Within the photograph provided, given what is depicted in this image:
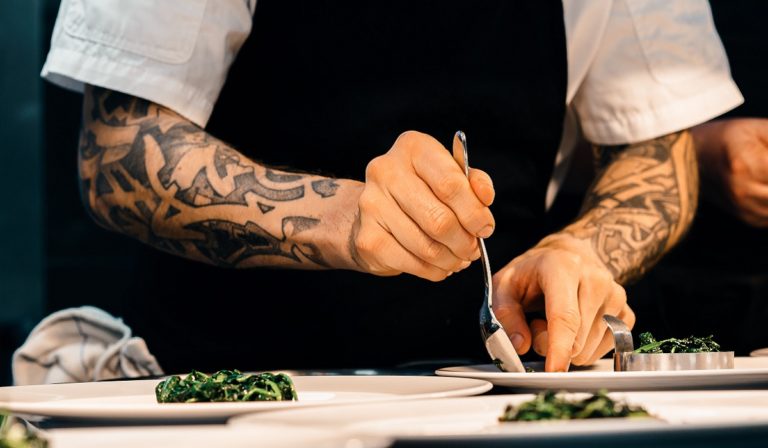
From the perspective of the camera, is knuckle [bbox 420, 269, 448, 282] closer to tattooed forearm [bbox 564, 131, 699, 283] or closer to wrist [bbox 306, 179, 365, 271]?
wrist [bbox 306, 179, 365, 271]

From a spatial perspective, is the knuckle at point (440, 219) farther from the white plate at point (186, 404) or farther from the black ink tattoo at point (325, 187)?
the black ink tattoo at point (325, 187)

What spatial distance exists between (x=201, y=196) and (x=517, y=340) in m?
0.54

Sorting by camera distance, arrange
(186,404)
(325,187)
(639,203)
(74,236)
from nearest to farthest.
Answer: (186,404) → (325,187) → (639,203) → (74,236)

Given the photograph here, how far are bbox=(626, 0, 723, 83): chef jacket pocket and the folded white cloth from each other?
1080 mm

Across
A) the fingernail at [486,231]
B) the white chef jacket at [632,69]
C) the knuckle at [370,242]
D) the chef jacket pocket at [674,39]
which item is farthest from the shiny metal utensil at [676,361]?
the chef jacket pocket at [674,39]

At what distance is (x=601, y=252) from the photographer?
1.77m

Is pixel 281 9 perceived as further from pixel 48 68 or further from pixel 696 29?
pixel 696 29

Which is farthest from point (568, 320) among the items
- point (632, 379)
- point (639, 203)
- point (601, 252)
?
point (639, 203)

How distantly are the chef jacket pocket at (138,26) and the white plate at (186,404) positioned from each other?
0.74 metres

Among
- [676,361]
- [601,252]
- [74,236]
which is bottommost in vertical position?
[74,236]

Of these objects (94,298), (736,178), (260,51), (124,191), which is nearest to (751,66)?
(736,178)

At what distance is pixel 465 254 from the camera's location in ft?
3.84

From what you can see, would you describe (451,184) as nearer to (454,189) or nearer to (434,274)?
(454,189)

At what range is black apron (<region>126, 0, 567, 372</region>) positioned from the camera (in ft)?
5.72
